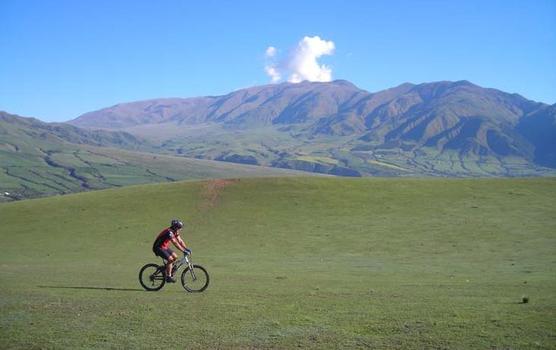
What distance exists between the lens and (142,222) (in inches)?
2045

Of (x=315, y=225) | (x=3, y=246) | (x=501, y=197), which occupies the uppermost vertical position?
(x=501, y=197)

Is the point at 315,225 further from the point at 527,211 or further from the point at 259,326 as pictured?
the point at 259,326

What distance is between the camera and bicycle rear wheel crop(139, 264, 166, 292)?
21844mm

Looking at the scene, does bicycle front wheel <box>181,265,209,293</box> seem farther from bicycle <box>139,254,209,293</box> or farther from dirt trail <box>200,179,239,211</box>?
dirt trail <box>200,179,239,211</box>

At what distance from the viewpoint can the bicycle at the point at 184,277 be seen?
71.3 feet

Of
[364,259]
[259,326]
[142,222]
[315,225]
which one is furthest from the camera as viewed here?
[142,222]

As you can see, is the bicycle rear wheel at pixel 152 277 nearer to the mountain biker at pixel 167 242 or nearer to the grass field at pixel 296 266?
the mountain biker at pixel 167 242

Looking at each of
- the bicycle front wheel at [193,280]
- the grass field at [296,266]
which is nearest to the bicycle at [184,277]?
the bicycle front wheel at [193,280]

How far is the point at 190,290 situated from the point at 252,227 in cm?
2702

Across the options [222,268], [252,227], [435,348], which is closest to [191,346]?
[435,348]

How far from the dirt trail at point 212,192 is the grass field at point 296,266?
24 cm

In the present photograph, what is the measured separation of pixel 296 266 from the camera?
32.6m

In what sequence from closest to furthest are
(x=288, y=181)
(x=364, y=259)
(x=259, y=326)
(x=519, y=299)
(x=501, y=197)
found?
(x=259, y=326) → (x=519, y=299) → (x=364, y=259) → (x=501, y=197) → (x=288, y=181)

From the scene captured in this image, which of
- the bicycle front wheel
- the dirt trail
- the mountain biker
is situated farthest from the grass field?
the mountain biker
